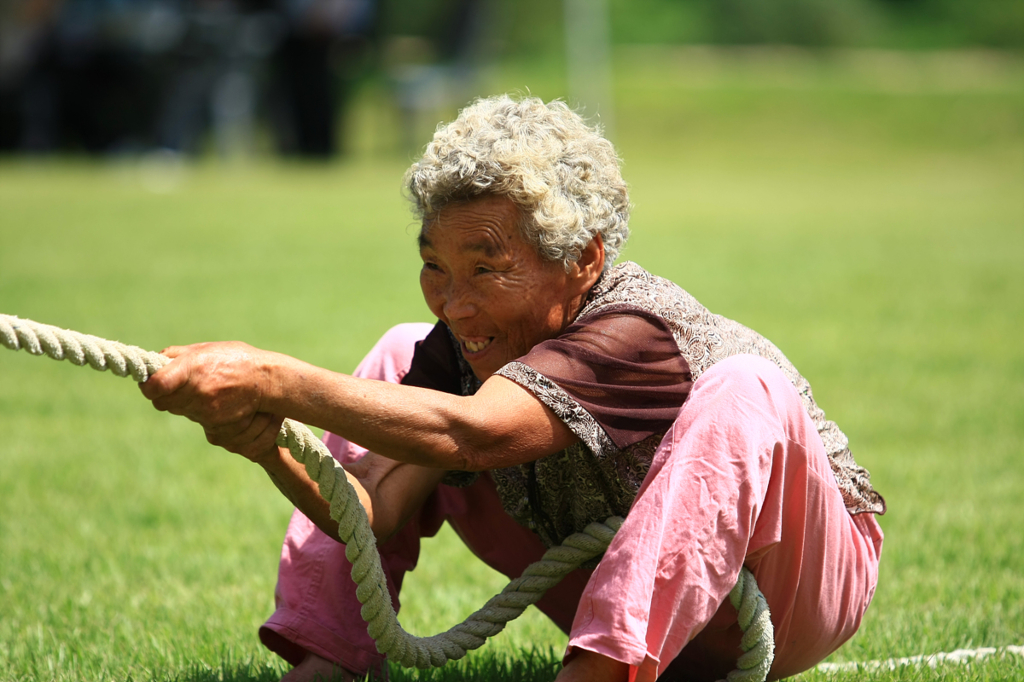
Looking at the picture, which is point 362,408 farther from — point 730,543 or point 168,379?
point 730,543

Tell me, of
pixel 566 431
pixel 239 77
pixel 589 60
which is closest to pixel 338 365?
pixel 566 431

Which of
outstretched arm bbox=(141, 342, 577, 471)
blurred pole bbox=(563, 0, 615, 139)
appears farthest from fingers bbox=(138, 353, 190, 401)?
blurred pole bbox=(563, 0, 615, 139)

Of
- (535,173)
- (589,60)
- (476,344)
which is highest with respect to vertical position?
(589,60)

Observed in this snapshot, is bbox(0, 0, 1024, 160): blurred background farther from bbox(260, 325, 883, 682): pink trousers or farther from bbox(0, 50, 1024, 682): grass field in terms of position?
bbox(260, 325, 883, 682): pink trousers

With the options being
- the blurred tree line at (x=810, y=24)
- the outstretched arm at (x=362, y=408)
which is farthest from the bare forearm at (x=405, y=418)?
the blurred tree line at (x=810, y=24)

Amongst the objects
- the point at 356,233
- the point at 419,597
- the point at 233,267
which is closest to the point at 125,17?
the point at 356,233

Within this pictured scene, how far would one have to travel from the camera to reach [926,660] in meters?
2.79

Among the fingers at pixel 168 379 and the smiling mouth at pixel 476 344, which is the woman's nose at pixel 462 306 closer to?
the smiling mouth at pixel 476 344

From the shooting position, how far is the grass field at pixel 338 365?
317 centimetres

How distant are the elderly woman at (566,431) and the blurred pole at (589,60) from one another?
69.0 feet

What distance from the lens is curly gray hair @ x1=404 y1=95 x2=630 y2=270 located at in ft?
7.56

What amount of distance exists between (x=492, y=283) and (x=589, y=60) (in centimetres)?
3171

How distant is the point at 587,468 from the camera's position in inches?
92.7

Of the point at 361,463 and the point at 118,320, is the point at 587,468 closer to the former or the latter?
the point at 361,463
